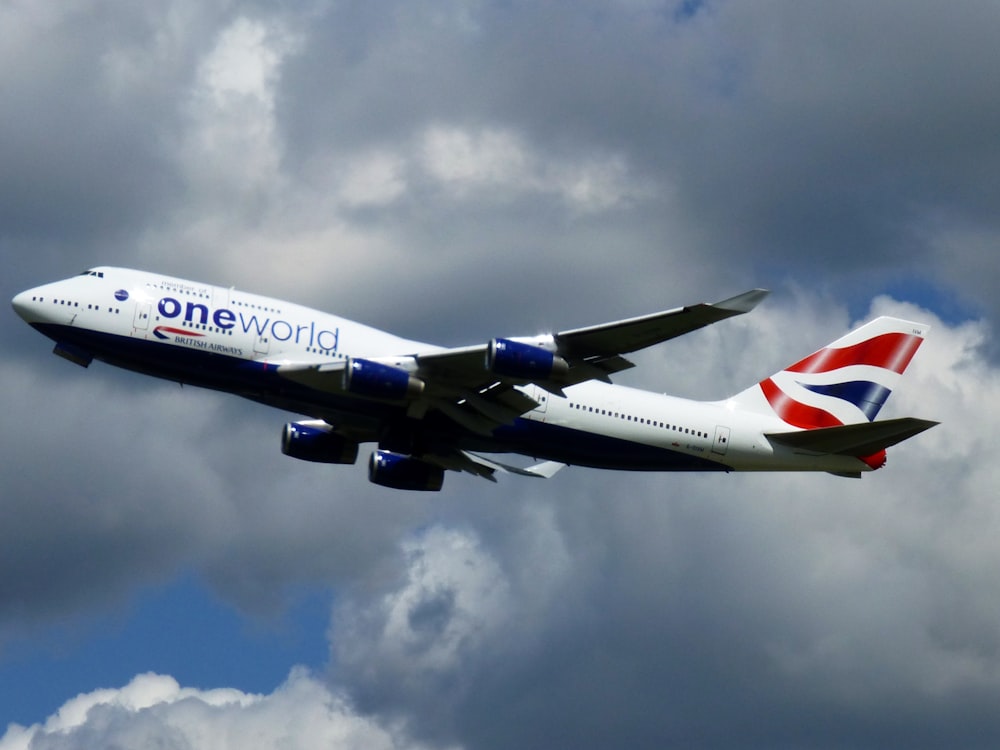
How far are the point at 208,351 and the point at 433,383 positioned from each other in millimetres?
7382

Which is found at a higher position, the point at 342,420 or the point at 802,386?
the point at 802,386

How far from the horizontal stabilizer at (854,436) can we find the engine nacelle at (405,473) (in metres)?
12.8

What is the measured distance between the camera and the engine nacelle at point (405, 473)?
199ft

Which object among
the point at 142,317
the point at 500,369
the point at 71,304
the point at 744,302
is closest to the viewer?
the point at 744,302

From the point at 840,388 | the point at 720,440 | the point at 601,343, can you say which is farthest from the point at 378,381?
the point at 840,388

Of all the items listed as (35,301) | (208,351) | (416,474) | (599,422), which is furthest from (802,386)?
(35,301)

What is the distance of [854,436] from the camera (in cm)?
5650

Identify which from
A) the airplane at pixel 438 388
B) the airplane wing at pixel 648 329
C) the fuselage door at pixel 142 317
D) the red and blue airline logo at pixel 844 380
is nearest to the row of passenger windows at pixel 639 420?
the airplane at pixel 438 388

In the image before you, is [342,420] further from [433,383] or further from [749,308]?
[749,308]

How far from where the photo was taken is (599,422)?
56125mm

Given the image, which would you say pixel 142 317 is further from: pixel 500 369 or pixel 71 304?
pixel 500 369

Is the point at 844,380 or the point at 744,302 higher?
the point at 844,380

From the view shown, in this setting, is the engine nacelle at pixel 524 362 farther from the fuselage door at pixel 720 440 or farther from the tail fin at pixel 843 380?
the tail fin at pixel 843 380

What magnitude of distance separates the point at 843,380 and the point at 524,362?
19.6 meters
